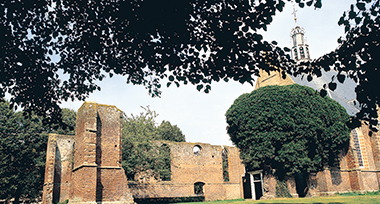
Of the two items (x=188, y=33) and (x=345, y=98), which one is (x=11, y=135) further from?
(x=345, y=98)

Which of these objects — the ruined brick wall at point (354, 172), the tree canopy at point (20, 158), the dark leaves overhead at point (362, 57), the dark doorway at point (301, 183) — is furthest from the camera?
the dark doorway at point (301, 183)

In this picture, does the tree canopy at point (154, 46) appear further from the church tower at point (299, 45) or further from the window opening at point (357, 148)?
the church tower at point (299, 45)

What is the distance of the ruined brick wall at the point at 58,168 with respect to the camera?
2184 centimetres

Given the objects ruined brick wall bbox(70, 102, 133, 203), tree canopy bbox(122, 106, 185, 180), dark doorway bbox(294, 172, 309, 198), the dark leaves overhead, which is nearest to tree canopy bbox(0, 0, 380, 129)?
the dark leaves overhead

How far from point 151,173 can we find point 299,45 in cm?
2700

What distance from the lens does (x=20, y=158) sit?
943 inches

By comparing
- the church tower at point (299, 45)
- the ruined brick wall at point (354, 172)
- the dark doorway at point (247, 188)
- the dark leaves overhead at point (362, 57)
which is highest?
the church tower at point (299, 45)

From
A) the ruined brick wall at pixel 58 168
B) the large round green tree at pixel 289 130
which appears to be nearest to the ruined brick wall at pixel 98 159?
the ruined brick wall at pixel 58 168

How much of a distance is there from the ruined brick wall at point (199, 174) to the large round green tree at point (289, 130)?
5042 millimetres

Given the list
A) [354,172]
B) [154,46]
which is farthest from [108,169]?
[354,172]

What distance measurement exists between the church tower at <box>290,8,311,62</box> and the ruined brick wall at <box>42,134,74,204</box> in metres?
29.3

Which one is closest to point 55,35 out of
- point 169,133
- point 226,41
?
point 226,41

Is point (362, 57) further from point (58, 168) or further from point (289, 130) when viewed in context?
point (58, 168)

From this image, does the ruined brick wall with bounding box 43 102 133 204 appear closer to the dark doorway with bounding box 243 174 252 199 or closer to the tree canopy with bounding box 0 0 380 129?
the tree canopy with bounding box 0 0 380 129
